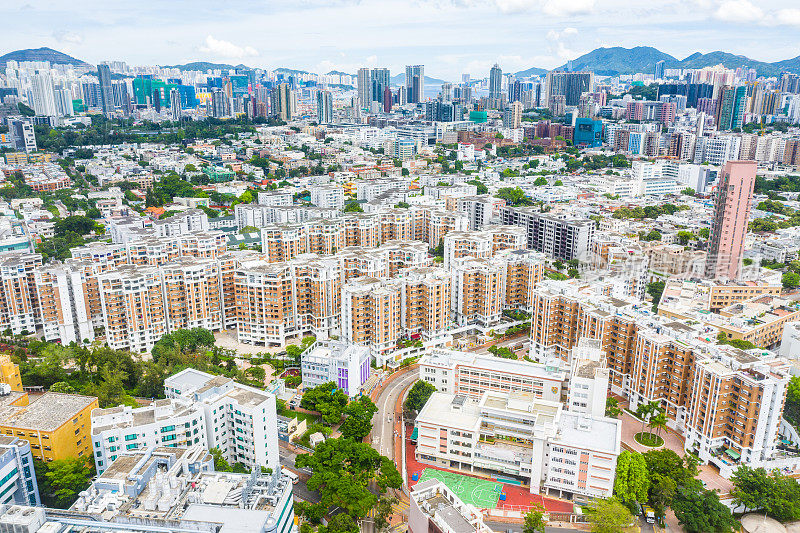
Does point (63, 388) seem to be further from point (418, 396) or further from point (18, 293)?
point (418, 396)

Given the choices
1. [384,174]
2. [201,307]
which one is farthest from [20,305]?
[384,174]

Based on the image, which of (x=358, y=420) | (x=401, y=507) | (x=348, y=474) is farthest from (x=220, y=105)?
(x=401, y=507)

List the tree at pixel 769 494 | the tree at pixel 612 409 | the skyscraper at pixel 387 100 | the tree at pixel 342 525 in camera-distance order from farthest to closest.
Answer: the skyscraper at pixel 387 100, the tree at pixel 612 409, the tree at pixel 769 494, the tree at pixel 342 525

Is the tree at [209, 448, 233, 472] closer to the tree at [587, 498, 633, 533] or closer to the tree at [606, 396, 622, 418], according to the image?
the tree at [587, 498, 633, 533]

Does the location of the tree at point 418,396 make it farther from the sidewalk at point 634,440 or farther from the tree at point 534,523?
the sidewalk at point 634,440

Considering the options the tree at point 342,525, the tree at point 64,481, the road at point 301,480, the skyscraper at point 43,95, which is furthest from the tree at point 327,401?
the skyscraper at point 43,95

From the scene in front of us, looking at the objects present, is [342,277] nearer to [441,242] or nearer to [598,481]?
[441,242]
